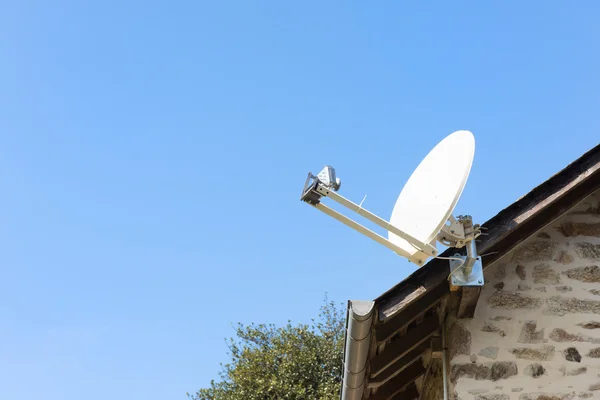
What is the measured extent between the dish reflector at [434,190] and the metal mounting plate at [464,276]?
36 centimetres

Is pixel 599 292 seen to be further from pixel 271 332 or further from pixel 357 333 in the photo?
pixel 271 332

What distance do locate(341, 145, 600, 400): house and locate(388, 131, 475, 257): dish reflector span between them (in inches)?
14.1

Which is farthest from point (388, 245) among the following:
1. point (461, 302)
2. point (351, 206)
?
point (461, 302)

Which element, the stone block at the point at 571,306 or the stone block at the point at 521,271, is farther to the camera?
the stone block at the point at 521,271

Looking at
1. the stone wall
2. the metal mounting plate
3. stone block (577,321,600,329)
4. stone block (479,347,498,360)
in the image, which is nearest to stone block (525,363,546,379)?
the stone wall

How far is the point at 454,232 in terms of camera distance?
4.17m

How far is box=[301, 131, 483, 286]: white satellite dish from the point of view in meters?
3.98

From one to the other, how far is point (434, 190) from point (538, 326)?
1316 millimetres

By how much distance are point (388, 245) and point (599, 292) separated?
5.89ft

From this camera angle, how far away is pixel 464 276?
4.32m

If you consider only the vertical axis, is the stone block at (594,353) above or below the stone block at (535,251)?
below

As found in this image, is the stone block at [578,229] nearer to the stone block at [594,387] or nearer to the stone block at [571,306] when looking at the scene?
the stone block at [571,306]

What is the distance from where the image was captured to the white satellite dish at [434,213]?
157 inches

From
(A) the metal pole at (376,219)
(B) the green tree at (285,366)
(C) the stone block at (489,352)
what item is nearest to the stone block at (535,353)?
(C) the stone block at (489,352)
